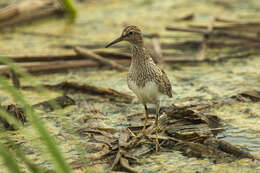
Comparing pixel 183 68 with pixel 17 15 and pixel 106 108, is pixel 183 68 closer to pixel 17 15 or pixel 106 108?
pixel 106 108

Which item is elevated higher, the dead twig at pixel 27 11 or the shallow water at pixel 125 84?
the dead twig at pixel 27 11

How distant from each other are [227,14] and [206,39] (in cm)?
220

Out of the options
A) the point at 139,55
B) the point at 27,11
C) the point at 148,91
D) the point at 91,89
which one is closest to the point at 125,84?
the point at 91,89

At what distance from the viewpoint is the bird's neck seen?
13.7ft

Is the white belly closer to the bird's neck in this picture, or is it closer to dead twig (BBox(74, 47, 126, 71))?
the bird's neck

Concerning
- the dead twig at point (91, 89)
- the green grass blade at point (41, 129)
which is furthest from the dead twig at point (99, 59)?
the green grass blade at point (41, 129)

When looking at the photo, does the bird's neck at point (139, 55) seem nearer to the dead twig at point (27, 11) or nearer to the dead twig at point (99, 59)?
the dead twig at point (99, 59)

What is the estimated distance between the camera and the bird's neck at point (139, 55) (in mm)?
4173

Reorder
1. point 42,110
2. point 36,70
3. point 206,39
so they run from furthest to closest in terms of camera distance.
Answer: point 206,39 < point 36,70 < point 42,110

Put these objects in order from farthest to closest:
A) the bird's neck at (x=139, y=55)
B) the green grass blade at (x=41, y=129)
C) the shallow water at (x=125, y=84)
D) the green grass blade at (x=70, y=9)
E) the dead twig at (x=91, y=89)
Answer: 1. the green grass blade at (x=70, y=9)
2. the dead twig at (x=91, y=89)
3. the bird's neck at (x=139, y=55)
4. the shallow water at (x=125, y=84)
5. the green grass blade at (x=41, y=129)

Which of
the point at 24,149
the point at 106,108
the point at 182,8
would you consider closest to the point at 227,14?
the point at 182,8

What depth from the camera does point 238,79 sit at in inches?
228

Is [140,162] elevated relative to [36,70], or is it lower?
lower

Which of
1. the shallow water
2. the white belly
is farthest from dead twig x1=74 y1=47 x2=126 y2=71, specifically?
the white belly
